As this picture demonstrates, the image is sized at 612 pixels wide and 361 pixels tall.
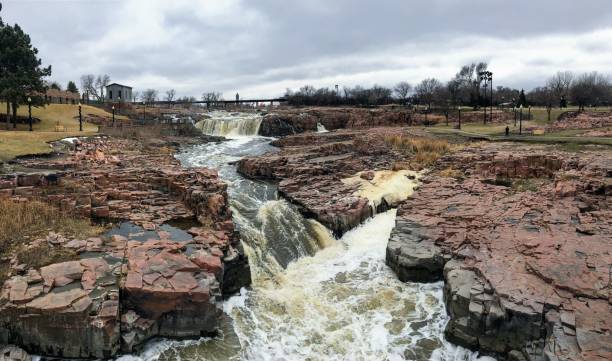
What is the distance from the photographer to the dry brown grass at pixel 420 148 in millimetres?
25016

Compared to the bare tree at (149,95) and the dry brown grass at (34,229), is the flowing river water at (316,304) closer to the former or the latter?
the dry brown grass at (34,229)

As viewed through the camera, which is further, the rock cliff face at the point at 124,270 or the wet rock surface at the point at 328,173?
the wet rock surface at the point at 328,173

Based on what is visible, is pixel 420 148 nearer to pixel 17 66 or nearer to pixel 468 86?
pixel 17 66

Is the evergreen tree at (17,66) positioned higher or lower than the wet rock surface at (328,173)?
higher

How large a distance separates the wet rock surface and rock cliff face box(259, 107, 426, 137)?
13.5m

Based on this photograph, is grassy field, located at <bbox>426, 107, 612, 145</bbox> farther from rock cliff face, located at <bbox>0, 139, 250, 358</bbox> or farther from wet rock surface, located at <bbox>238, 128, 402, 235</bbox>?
rock cliff face, located at <bbox>0, 139, 250, 358</bbox>

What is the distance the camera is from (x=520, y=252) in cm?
1223

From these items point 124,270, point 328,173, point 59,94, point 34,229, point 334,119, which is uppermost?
point 59,94

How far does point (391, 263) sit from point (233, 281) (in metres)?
5.16

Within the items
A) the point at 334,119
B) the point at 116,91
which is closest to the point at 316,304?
the point at 334,119

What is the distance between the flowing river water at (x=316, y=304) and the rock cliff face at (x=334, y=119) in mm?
27836

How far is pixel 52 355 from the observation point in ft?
29.4

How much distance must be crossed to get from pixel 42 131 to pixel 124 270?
2777cm

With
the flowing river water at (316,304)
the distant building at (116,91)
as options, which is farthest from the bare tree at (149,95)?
the flowing river water at (316,304)
